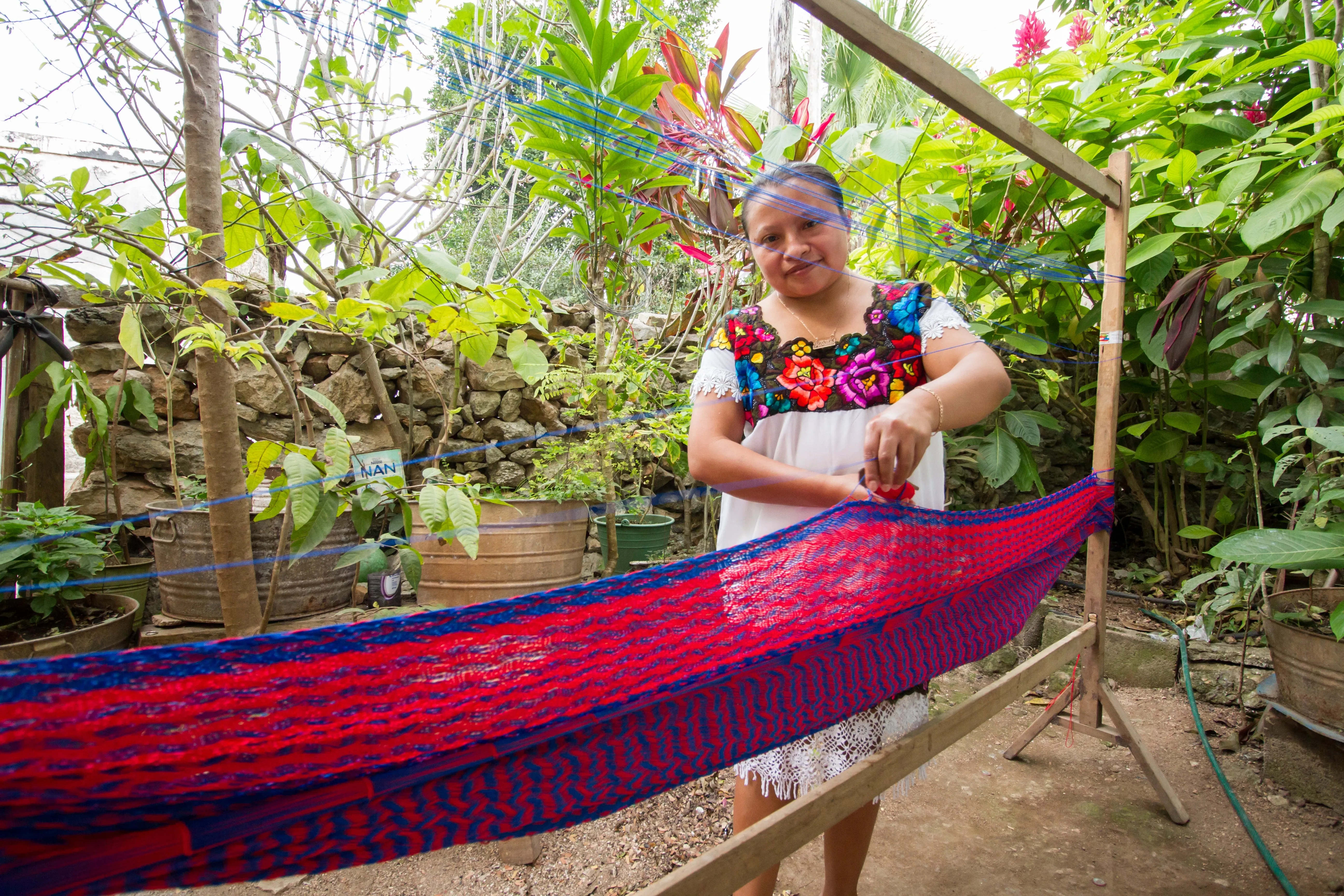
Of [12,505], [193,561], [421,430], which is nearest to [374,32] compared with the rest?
[421,430]

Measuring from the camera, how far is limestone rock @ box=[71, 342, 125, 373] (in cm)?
255

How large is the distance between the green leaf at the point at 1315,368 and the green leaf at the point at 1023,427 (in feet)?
2.40

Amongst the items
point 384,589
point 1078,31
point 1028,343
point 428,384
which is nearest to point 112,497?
point 384,589

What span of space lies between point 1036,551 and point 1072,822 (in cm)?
103

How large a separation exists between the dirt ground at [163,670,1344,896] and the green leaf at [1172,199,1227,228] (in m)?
1.55

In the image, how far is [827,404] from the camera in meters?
1.00

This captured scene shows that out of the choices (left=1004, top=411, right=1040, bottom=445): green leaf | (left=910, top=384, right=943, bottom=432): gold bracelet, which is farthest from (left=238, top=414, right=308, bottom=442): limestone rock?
(left=1004, top=411, right=1040, bottom=445): green leaf

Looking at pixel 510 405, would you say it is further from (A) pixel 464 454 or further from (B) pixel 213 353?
(B) pixel 213 353

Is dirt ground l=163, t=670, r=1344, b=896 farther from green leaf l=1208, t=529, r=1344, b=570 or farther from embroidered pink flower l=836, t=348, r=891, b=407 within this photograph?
embroidered pink flower l=836, t=348, r=891, b=407

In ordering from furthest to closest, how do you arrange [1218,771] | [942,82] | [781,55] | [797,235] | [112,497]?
[781,55] → [112,497] → [1218,771] → [942,82] → [797,235]

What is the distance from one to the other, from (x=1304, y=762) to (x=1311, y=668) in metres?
0.35

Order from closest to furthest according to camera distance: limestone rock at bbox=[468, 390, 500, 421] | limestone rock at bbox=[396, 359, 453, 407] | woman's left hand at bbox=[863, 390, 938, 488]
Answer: woman's left hand at bbox=[863, 390, 938, 488], limestone rock at bbox=[396, 359, 453, 407], limestone rock at bbox=[468, 390, 500, 421]

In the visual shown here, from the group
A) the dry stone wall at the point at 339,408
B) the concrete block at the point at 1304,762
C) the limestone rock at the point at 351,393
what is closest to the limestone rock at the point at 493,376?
the dry stone wall at the point at 339,408

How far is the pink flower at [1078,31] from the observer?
8.57ft
